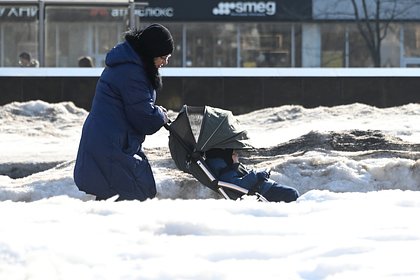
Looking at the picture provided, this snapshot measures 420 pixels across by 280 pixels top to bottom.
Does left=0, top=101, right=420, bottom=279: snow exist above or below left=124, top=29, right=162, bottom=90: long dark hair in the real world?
below

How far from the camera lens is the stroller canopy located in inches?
266

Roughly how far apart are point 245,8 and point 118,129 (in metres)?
29.4

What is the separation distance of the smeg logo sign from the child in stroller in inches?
1107

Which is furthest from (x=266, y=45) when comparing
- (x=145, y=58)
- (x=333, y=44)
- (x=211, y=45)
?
(x=145, y=58)

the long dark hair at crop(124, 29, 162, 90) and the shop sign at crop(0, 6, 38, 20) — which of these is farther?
the shop sign at crop(0, 6, 38, 20)

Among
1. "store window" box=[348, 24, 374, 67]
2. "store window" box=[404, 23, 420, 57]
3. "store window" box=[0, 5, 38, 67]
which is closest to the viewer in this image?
"store window" box=[0, 5, 38, 67]

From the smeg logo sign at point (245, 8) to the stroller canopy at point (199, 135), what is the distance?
91.9ft

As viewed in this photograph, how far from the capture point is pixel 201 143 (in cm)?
677

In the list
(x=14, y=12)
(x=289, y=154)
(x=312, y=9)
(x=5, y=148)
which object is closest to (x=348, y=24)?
(x=312, y=9)

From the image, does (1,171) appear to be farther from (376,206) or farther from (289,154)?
(376,206)

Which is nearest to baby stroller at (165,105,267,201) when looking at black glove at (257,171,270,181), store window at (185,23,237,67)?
black glove at (257,171,270,181)

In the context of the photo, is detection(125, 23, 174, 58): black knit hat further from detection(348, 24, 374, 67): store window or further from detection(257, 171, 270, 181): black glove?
detection(348, 24, 374, 67): store window

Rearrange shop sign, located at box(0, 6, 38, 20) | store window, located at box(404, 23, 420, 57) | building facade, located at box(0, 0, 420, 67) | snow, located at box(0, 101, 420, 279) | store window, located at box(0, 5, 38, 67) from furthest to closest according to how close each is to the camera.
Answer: store window, located at box(404, 23, 420, 57)
building facade, located at box(0, 0, 420, 67)
store window, located at box(0, 5, 38, 67)
shop sign, located at box(0, 6, 38, 20)
snow, located at box(0, 101, 420, 279)

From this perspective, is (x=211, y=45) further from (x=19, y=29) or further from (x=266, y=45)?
(x=19, y=29)
